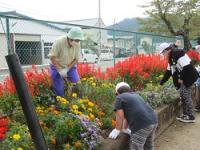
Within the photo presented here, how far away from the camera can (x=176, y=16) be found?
23297mm

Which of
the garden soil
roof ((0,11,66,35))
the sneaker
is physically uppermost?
roof ((0,11,66,35))

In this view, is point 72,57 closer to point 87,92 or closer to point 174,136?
point 87,92

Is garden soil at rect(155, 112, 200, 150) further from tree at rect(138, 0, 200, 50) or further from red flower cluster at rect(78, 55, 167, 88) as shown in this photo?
tree at rect(138, 0, 200, 50)

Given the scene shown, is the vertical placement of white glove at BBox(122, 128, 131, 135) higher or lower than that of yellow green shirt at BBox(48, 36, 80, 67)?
lower

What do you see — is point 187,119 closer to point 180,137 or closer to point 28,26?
point 180,137

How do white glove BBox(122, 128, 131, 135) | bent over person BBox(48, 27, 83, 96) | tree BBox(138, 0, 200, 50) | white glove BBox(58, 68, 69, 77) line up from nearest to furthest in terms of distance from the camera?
1. white glove BBox(122, 128, 131, 135)
2. bent over person BBox(48, 27, 83, 96)
3. white glove BBox(58, 68, 69, 77)
4. tree BBox(138, 0, 200, 50)

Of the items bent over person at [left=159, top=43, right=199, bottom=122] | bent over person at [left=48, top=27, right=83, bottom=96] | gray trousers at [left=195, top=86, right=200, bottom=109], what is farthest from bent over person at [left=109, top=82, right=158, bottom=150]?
gray trousers at [left=195, top=86, right=200, bottom=109]

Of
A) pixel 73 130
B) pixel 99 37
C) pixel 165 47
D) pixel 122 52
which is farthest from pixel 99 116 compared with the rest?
pixel 122 52

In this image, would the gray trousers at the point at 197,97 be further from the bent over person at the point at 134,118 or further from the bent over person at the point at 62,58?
the bent over person at the point at 134,118

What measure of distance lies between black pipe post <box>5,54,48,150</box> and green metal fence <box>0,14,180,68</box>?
601 millimetres

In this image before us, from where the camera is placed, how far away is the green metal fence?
17.2 feet

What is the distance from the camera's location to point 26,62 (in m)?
5.84

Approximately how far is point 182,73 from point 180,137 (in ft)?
4.86

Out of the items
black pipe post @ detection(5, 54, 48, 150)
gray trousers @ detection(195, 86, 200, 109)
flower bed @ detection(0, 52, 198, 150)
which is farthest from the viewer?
gray trousers @ detection(195, 86, 200, 109)
